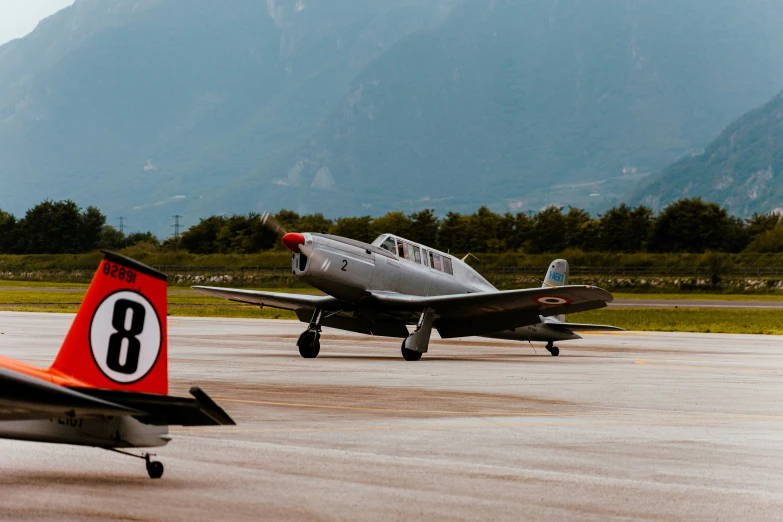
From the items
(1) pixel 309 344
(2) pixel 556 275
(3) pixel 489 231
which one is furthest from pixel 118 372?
(3) pixel 489 231

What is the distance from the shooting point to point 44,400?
6.71 meters

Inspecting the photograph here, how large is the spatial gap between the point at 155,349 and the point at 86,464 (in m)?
1.50

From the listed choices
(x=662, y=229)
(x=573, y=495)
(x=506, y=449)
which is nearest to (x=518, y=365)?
(x=506, y=449)

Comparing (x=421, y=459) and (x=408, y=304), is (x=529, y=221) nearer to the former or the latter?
(x=408, y=304)

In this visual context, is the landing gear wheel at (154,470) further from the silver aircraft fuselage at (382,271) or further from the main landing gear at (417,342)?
the main landing gear at (417,342)

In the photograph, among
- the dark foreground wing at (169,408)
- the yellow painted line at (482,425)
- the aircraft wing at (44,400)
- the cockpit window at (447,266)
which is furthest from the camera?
the cockpit window at (447,266)

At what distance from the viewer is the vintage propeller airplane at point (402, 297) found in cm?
2238

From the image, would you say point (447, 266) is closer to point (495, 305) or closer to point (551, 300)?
point (495, 305)

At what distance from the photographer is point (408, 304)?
23203 mm

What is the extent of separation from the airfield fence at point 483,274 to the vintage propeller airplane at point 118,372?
2888 inches

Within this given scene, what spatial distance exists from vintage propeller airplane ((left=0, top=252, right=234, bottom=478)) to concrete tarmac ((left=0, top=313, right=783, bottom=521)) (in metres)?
0.43

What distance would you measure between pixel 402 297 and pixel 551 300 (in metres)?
3.17

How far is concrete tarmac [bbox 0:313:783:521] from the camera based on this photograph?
746cm

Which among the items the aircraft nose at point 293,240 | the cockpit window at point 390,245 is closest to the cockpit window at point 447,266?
the cockpit window at point 390,245
